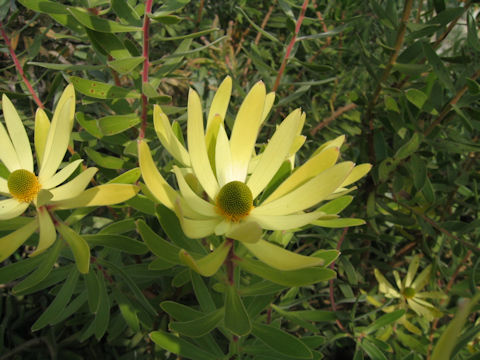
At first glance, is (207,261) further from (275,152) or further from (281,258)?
(275,152)

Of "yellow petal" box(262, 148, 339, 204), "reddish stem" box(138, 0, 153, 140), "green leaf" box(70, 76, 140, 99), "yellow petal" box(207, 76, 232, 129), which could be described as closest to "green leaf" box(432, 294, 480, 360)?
"yellow petal" box(262, 148, 339, 204)

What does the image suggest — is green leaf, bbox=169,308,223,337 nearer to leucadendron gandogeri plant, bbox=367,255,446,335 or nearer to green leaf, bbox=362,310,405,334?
green leaf, bbox=362,310,405,334

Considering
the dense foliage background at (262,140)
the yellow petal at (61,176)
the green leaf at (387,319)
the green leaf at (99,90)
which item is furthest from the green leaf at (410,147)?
the yellow petal at (61,176)

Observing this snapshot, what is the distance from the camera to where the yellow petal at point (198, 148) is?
639mm

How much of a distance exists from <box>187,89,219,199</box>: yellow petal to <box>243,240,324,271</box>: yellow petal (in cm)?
16

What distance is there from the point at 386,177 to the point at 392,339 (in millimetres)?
576

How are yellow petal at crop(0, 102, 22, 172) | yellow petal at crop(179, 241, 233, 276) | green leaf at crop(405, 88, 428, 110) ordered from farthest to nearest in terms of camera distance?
green leaf at crop(405, 88, 428, 110), yellow petal at crop(0, 102, 22, 172), yellow petal at crop(179, 241, 233, 276)

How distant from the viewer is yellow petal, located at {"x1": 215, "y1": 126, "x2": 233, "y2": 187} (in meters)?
0.72

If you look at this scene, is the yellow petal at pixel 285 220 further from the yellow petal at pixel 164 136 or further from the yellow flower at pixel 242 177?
the yellow petal at pixel 164 136

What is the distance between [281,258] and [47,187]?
45 centimetres

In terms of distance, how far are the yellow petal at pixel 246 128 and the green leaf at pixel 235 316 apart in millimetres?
222

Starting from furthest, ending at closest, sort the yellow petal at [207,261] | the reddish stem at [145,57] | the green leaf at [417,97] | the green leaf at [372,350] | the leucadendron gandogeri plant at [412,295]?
1. the leucadendron gandogeri plant at [412,295]
2. the green leaf at [417,97]
3. the green leaf at [372,350]
4. the reddish stem at [145,57]
5. the yellow petal at [207,261]

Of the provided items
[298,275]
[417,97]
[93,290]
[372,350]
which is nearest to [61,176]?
[93,290]

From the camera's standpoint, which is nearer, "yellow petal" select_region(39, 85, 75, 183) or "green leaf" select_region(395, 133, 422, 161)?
"yellow petal" select_region(39, 85, 75, 183)
